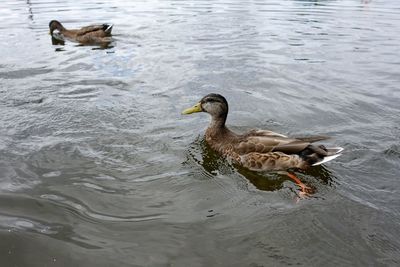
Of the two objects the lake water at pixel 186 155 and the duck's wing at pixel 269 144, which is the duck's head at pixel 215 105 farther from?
the duck's wing at pixel 269 144

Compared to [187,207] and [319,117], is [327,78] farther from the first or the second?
[187,207]

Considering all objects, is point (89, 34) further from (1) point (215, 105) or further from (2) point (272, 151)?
(2) point (272, 151)

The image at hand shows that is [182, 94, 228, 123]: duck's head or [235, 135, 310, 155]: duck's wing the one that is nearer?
[235, 135, 310, 155]: duck's wing

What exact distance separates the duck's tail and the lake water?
251 millimetres

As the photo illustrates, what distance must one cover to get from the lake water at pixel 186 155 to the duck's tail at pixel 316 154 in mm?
251

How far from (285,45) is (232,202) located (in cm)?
909

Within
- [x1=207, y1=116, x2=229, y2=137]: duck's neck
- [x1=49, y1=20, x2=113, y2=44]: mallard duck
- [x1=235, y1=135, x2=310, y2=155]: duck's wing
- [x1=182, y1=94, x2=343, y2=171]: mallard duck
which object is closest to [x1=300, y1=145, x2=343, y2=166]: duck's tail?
[x1=182, y1=94, x2=343, y2=171]: mallard duck

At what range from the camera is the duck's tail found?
547 cm

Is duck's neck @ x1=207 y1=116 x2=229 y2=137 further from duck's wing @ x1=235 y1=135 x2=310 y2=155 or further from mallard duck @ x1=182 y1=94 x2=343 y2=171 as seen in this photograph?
duck's wing @ x1=235 y1=135 x2=310 y2=155

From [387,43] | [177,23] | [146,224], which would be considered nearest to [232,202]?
[146,224]

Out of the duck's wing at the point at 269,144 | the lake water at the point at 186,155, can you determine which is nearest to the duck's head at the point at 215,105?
the lake water at the point at 186,155

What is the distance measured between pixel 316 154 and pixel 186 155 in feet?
6.57

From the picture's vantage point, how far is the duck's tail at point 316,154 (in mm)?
5470

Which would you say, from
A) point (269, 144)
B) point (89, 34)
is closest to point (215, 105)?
point (269, 144)
